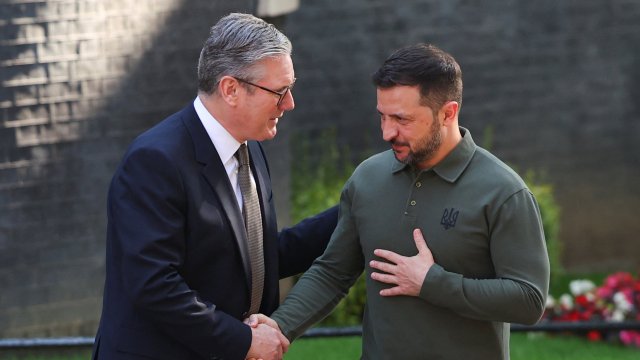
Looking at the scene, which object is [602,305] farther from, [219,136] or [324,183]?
[219,136]

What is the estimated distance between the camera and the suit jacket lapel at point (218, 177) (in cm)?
382

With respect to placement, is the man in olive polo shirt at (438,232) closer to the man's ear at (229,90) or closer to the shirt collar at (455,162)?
the shirt collar at (455,162)

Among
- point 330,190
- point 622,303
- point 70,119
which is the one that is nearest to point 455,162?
point 70,119

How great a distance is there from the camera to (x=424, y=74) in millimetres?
3615

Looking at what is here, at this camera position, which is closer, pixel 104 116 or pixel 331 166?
pixel 104 116

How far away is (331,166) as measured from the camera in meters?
9.24

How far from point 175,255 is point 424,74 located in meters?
0.97

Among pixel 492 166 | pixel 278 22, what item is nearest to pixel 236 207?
pixel 492 166

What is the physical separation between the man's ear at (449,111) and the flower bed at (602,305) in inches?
178

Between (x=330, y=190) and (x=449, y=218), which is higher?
(x=449, y=218)

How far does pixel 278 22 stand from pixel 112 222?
15.5ft

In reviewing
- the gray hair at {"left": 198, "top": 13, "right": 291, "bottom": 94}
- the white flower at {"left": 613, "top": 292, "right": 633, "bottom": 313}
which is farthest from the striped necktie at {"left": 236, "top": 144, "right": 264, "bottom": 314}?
the white flower at {"left": 613, "top": 292, "right": 633, "bottom": 313}

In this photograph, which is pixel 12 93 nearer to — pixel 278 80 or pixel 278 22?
pixel 278 22

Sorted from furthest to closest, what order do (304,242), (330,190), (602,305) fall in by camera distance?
(330,190)
(602,305)
(304,242)
